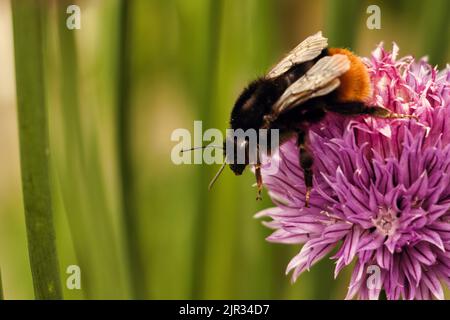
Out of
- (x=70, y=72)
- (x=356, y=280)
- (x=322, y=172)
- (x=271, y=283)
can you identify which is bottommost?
(x=271, y=283)

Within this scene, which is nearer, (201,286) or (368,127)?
(368,127)

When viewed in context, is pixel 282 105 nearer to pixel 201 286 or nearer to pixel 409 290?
pixel 409 290

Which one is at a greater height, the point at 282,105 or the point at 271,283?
the point at 282,105

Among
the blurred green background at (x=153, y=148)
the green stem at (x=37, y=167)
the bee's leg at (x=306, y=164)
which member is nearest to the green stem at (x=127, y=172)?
the blurred green background at (x=153, y=148)

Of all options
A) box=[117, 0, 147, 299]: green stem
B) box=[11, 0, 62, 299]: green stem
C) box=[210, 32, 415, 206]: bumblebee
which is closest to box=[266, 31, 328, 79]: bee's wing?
box=[210, 32, 415, 206]: bumblebee

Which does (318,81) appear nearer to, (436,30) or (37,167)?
(37,167)
